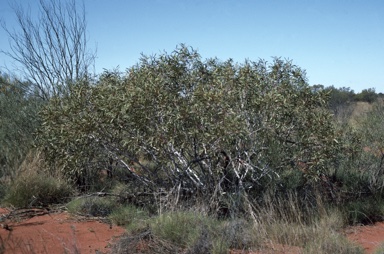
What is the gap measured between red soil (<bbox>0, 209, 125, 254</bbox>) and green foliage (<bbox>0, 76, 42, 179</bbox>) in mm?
2224

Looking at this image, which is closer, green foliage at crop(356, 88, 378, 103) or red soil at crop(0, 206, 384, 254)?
red soil at crop(0, 206, 384, 254)

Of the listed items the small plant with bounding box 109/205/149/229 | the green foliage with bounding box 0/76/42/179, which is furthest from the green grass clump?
the small plant with bounding box 109/205/149/229

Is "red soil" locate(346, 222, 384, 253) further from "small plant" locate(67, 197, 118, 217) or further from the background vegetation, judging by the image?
"small plant" locate(67, 197, 118, 217)

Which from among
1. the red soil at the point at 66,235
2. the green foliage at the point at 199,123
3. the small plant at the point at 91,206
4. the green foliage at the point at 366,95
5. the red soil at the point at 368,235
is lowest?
the red soil at the point at 368,235

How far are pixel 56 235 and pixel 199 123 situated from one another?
2686mm

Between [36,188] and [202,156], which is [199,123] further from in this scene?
[36,188]

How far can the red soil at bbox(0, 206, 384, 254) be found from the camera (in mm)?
6285

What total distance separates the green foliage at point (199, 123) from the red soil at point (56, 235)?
1084 mm

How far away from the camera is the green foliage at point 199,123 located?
7.45 meters

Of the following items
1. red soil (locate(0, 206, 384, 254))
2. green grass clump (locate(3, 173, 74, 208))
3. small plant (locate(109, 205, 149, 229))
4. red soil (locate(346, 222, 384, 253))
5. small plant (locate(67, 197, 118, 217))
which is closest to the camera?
red soil (locate(0, 206, 384, 254))

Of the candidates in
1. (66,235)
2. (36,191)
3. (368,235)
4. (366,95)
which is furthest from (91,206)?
(366,95)

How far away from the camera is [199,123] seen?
7.49 meters

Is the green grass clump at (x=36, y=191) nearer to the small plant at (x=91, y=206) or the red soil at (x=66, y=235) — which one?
the red soil at (x=66, y=235)

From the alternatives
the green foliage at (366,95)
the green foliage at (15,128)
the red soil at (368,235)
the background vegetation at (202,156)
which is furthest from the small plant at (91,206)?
the green foliage at (366,95)
